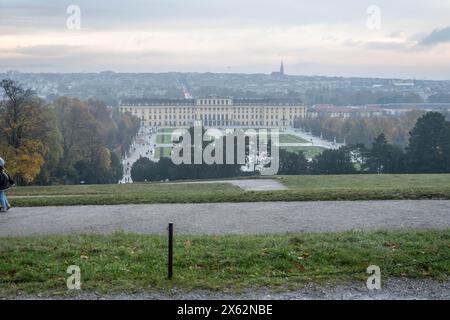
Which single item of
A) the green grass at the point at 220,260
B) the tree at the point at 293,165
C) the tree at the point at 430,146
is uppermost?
the green grass at the point at 220,260

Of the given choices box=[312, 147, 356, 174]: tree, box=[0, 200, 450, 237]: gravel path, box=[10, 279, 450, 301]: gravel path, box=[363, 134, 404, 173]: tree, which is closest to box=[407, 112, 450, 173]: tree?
box=[363, 134, 404, 173]: tree

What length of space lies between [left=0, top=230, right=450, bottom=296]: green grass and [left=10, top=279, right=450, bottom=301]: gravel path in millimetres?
195

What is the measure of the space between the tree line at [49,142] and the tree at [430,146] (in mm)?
25236

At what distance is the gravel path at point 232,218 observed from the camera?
10547mm

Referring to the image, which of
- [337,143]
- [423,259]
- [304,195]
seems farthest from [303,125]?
[423,259]

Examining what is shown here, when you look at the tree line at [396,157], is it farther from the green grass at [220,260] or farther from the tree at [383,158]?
the green grass at [220,260]

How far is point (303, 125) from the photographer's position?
10650 centimetres

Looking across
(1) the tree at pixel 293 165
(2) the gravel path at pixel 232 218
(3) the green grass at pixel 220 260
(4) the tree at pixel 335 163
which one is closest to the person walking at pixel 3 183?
(2) the gravel path at pixel 232 218

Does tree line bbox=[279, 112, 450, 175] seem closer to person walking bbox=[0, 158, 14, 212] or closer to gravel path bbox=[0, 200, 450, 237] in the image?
gravel path bbox=[0, 200, 450, 237]

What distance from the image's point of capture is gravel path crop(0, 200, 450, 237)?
1055 cm

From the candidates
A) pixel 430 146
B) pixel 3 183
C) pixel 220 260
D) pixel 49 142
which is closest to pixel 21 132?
pixel 49 142

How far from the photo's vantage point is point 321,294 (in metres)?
6.36

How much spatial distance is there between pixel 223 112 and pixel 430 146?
86777 millimetres
